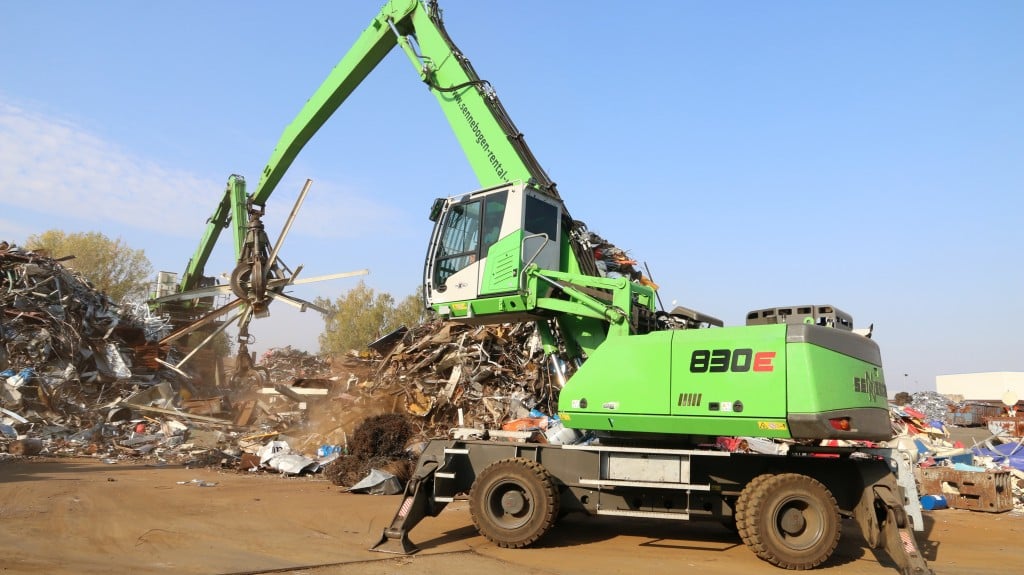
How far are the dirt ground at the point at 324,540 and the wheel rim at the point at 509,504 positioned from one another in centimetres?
33

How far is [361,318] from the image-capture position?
187 ft

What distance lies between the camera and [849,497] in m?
7.63

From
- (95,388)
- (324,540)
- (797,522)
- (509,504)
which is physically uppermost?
(95,388)

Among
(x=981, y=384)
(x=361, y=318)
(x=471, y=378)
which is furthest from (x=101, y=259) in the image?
(x=981, y=384)

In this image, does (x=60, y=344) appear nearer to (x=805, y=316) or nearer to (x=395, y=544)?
(x=395, y=544)

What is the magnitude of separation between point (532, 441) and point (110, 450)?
12.6 metres

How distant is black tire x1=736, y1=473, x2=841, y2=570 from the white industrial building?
45.4m

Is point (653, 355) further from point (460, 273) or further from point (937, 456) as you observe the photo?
point (937, 456)

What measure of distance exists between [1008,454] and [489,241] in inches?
514

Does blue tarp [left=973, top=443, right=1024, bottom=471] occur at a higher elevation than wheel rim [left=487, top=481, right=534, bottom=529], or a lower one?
higher

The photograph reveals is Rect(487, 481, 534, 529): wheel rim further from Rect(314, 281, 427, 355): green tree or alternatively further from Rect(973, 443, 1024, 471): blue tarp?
Rect(314, 281, 427, 355): green tree

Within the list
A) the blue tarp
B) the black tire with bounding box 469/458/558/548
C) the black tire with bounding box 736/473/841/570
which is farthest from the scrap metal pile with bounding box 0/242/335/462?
the blue tarp

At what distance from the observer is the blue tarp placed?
13.7 meters

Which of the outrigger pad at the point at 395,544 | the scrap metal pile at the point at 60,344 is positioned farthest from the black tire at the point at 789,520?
the scrap metal pile at the point at 60,344
